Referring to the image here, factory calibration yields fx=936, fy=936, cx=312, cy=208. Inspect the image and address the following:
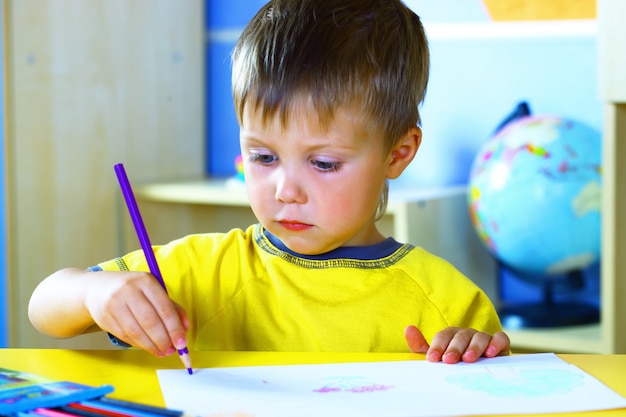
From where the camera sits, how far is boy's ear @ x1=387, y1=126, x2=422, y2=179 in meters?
1.10

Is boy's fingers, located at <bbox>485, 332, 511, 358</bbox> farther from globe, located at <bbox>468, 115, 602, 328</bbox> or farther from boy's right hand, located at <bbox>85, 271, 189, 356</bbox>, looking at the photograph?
globe, located at <bbox>468, 115, 602, 328</bbox>

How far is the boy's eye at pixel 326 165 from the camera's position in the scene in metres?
0.98

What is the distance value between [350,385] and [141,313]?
0.64ft

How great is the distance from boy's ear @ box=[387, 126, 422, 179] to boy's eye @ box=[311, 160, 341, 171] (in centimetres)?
12

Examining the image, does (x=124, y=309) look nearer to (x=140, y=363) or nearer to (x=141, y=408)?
(x=140, y=363)

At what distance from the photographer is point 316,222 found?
985 mm

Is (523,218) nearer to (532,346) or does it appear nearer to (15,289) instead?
(532,346)

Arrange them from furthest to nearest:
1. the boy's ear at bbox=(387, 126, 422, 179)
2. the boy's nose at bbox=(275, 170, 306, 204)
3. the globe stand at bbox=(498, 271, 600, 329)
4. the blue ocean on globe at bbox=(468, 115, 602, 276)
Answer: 1. the globe stand at bbox=(498, 271, 600, 329)
2. the blue ocean on globe at bbox=(468, 115, 602, 276)
3. the boy's ear at bbox=(387, 126, 422, 179)
4. the boy's nose at bbox=(275, 170, 306, 204)

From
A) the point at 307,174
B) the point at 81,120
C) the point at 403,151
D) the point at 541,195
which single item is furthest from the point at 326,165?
the point at 81,120

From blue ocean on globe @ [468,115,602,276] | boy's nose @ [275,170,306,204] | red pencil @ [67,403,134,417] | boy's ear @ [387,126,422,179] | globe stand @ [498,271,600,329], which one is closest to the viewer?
red pencil @ [67,403,134,417]

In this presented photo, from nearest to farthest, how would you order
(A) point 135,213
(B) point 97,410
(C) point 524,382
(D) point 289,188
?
(B) point 97,410, (C) point 524,382, (A) point 135,213, (D) point 289,188

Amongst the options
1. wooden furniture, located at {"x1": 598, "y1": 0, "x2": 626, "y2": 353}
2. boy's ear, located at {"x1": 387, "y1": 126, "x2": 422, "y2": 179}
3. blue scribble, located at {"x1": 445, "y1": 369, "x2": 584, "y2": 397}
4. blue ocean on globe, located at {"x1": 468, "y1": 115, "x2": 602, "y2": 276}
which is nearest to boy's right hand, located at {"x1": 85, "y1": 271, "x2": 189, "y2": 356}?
blue scribble, located at {"x1": 445, "y1": 369, "x2": 584, "y2": 397}

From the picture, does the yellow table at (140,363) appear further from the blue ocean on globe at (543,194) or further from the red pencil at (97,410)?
the blue ocean on globe at (543,194)

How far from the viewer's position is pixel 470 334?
852mm
